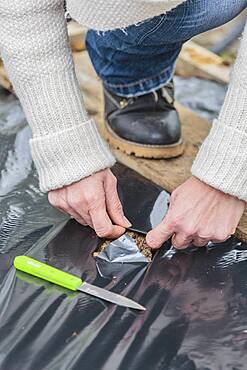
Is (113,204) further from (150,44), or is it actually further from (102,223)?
(150,44)

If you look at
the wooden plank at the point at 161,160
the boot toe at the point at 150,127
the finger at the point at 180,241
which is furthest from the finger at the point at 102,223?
the boot toe at the point at 150,127

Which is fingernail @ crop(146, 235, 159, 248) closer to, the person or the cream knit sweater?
the person

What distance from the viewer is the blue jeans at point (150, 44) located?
117cm

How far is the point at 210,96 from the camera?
1748 millimetres

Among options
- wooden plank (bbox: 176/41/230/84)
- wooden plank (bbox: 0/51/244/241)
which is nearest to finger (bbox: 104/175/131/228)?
wooden plank (bbox: 0/51/244/241)

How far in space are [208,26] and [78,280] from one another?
543mm

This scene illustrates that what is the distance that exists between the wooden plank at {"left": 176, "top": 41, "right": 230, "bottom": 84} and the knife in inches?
36.1

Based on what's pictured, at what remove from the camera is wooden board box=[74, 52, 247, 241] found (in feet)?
4.39

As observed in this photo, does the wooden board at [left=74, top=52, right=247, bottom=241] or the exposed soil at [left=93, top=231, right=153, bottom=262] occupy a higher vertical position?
the exposed soil at [left=93, top=231, right=153, bottom=262]

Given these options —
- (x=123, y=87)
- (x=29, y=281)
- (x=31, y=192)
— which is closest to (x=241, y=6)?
(x=123, y=87)

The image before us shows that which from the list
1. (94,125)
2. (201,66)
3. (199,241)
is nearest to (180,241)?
(199,241)

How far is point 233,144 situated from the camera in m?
0.98

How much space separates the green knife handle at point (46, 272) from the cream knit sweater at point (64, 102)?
0.41 feet

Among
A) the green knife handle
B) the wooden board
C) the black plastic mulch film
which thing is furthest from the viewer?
the wooden board
